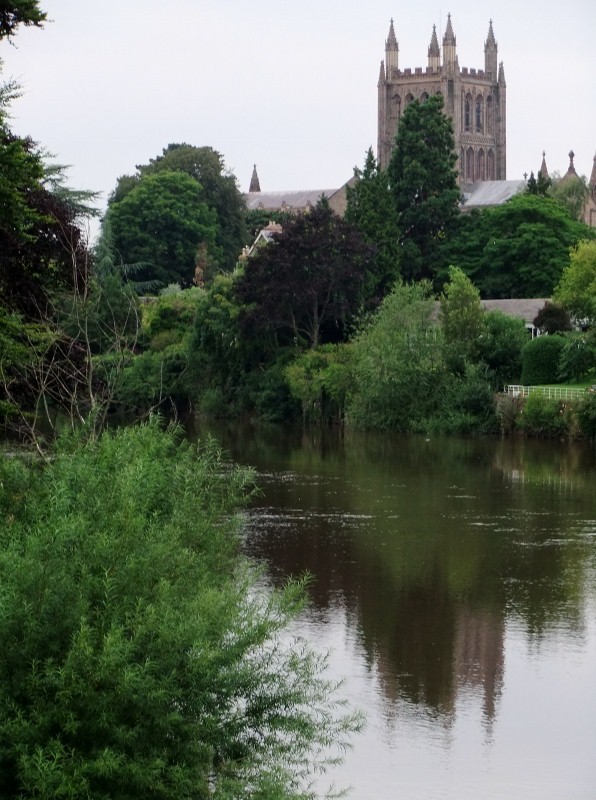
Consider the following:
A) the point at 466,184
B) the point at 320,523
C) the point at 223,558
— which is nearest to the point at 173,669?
the point at 223,558

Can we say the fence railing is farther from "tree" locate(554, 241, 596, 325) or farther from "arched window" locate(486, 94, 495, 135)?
"arched window" locate(486, 94, 495, 135)

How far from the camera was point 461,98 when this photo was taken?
511ft

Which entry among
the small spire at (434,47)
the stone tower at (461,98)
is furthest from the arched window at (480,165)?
the small spire at (434,47)

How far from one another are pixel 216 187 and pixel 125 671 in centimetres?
9881

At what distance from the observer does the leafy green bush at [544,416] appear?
5553 centimetres

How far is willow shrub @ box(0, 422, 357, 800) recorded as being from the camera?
1155 centimetres

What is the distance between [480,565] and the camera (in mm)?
28484

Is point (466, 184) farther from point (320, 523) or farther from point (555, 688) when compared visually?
point (555, 688)

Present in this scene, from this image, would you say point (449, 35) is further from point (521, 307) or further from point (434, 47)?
point (521, 307)

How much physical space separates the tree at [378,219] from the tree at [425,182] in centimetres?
338

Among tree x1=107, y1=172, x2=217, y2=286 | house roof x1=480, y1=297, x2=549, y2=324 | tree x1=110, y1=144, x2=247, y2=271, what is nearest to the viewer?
house roof x1=480, y1=297, x2=549, y2=324

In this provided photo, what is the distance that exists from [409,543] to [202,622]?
62.4ft

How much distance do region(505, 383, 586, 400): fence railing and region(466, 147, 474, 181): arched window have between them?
99209 mm

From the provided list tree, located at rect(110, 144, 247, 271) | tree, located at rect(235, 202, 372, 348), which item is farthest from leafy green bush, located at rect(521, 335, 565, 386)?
tree, located at rect(110, 144, 247, 271)
